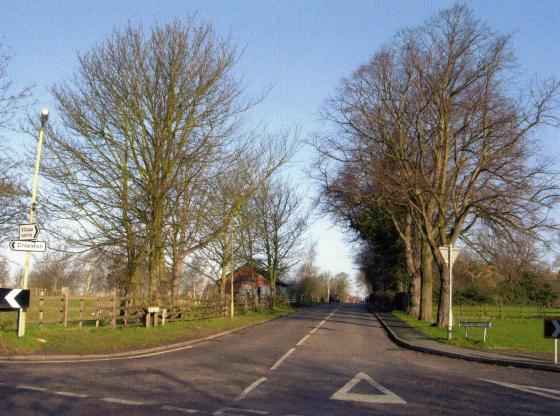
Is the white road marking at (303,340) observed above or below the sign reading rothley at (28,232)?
below

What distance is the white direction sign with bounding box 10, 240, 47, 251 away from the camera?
50.6 feet

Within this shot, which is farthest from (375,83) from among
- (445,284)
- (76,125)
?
(76,125)

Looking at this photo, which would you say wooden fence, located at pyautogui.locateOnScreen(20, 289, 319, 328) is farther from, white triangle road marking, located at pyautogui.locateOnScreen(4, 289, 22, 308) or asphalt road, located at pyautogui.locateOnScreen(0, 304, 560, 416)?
asphalt road, located at pyautogui.locateOnScreen(0, 304, 560, 416)

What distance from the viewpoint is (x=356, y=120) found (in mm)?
28219

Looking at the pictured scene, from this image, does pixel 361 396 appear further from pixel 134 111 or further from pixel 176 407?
pixel 134 111

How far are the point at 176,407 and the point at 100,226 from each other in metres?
15.4

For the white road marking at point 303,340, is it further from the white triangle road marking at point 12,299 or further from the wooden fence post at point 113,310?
the white triangle road marking at point 12,299

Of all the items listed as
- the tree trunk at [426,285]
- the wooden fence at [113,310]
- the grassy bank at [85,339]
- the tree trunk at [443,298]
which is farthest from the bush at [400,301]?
the grassy bank at [85,339]

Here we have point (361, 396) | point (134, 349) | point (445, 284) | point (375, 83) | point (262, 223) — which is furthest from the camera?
point (262, 223)

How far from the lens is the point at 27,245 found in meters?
15.6

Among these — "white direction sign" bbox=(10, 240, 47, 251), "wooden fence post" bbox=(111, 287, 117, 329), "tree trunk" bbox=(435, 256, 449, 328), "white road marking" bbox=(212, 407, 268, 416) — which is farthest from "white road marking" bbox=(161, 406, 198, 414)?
"tree trunk" bbox=(435, 256, 449, 328)

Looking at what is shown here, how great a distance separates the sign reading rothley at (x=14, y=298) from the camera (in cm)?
1519

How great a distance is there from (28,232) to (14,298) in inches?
70.2

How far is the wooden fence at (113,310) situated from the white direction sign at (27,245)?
2.13 meters
